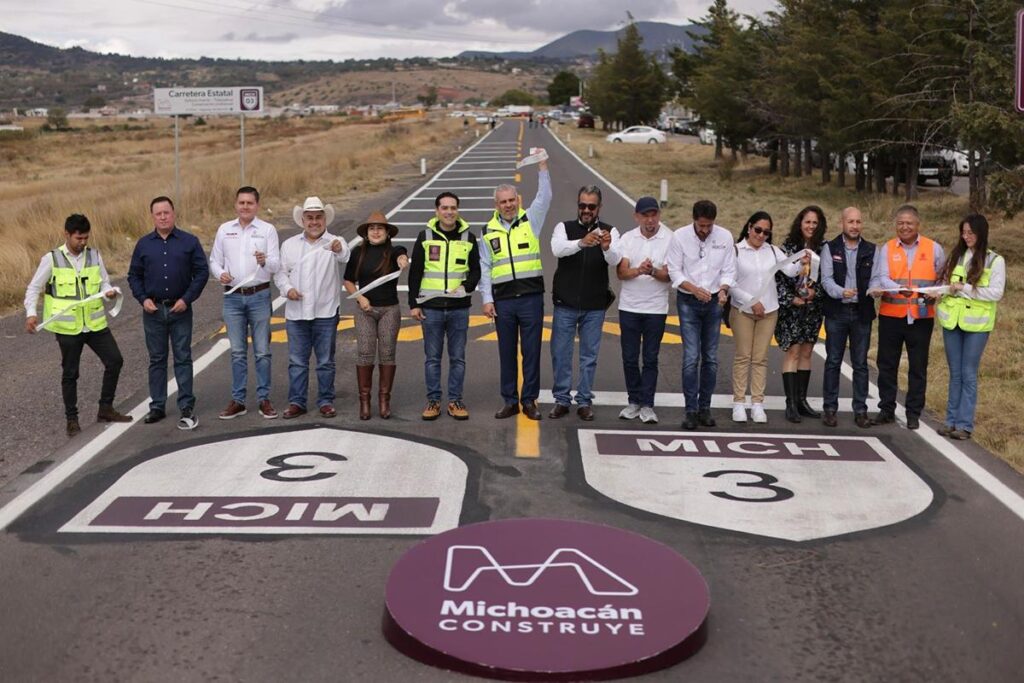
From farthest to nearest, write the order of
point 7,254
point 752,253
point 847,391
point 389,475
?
point 7,254, point 847,391, point 752,253, point 389,475

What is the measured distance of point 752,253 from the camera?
30.3ft

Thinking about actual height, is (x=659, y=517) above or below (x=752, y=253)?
below

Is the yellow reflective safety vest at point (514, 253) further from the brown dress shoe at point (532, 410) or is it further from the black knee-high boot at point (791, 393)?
the black knee-high boot at point (791, 393)

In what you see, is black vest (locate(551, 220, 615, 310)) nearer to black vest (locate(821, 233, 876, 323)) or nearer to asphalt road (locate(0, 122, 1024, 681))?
asphalt road (locate(0, 122, 1024, 681))

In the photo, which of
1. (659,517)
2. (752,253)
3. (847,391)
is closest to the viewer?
(659,517)

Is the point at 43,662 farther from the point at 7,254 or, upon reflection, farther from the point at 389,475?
the point at 7,254

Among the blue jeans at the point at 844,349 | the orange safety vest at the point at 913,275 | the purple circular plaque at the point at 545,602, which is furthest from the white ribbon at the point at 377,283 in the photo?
the orange safety vest at the point at 913,275

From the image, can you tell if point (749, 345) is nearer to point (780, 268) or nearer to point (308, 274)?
point (780, 268)

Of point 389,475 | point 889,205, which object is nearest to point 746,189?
point 889,205

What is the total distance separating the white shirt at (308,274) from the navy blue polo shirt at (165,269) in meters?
0.65

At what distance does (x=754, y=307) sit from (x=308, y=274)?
3.60 metres

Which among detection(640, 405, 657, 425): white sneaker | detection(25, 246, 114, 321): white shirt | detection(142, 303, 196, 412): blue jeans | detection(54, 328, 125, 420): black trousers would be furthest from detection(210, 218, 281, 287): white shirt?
detection(640, 405, 657, 425): white sneaker

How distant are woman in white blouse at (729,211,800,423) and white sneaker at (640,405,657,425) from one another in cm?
65

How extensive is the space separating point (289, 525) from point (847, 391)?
18.7ft
